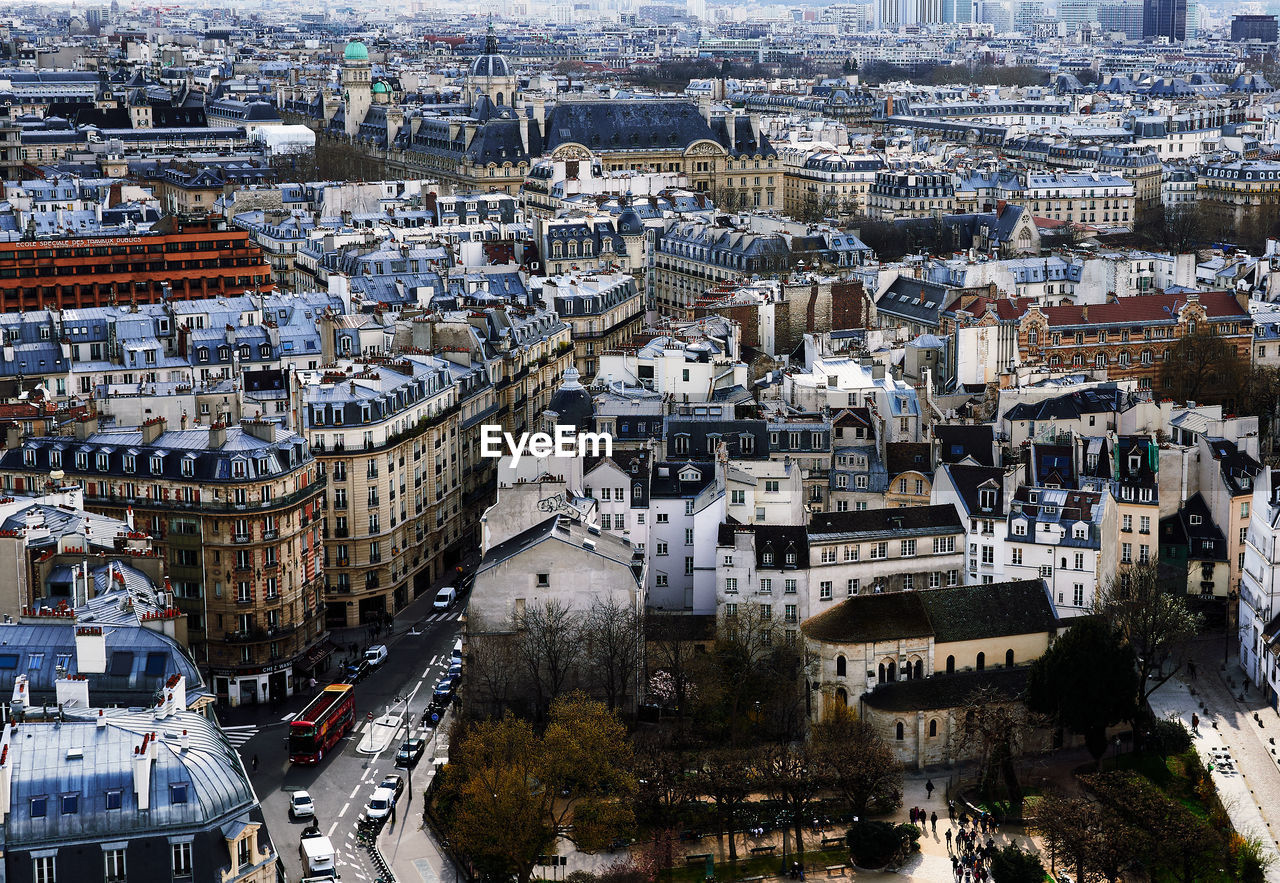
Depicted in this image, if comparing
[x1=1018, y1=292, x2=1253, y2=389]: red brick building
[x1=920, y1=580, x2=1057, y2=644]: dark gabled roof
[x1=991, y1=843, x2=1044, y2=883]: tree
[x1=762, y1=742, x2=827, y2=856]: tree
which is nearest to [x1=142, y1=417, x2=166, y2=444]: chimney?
[x1=762, y1=742, x2=827, y2=856]: tree

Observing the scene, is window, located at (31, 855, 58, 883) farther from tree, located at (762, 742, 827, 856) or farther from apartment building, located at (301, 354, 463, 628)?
apartment building, located at (301, 354, 463, 628)

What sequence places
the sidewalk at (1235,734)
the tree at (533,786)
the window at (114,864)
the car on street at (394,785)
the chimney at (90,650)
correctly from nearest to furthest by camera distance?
the window at (114,864) < the chimney at (90,650) < the tree at (533,786) < the sidewalk at (1235,734) < the car on street at (394,785)

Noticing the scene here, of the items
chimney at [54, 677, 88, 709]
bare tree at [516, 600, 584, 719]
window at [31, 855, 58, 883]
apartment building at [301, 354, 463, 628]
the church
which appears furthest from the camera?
the church

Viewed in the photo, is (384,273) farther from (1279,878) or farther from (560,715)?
(1279,878)

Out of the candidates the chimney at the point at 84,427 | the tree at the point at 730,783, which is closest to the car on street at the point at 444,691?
the tree at the point at 730,783

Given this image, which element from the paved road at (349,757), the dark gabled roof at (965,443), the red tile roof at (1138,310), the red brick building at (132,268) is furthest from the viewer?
the red brick building at (132,268)

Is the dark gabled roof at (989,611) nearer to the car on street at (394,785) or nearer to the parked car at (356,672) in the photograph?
the car on street at (394,785)

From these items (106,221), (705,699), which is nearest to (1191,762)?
(705,699)
